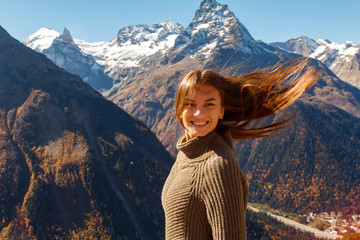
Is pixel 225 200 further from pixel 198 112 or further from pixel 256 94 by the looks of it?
pixel 256 94

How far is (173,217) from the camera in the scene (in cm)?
368

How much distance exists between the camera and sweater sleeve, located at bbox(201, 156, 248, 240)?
2.99 meters

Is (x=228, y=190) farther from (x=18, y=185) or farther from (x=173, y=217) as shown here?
(x=18, y=185)

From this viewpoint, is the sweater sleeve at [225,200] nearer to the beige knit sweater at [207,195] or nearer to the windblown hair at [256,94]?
the beige knit sweater at [207,195]

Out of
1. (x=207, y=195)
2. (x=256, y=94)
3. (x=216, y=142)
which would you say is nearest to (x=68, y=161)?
(x=256, y=94)

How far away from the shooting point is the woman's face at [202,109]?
11.8 feet

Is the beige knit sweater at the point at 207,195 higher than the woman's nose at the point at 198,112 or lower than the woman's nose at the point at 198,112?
lower

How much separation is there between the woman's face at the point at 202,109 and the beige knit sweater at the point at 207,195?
13 centimetres

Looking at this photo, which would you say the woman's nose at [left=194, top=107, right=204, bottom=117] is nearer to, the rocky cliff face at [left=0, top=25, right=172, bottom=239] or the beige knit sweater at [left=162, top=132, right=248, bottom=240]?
the beige knit sweater at [left=162, top=132, right=248, bottom=240]

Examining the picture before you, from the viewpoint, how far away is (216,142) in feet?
11.4

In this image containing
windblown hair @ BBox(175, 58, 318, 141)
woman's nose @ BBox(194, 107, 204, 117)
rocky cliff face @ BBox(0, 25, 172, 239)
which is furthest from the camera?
rocky cliff face @ BBox(0, 25, 172, 239)

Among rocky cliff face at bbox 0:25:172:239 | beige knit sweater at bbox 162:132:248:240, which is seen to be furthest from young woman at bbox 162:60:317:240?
rocky cliff face at bbox 0:25:172:239

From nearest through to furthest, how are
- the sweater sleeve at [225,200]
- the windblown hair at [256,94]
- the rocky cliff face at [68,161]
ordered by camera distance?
the sweater sleeve at [225,200]
the windblown hair at [256,94]
the rocky cliff face at [68,161]

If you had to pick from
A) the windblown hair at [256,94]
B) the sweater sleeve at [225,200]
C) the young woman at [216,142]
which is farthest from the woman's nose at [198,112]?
the sweater sleeve at [225,200]
